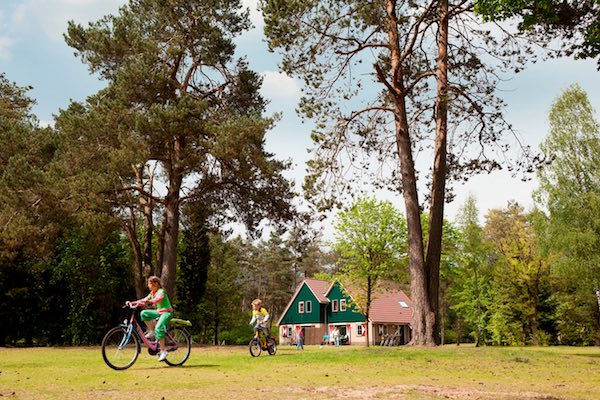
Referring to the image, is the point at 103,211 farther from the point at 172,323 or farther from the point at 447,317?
the point at 447,317

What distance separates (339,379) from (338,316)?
47.0 meters

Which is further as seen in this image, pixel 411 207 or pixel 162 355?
pixel 411 207

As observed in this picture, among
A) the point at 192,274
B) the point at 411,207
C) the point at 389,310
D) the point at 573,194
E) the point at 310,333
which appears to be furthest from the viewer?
the point at 310,333

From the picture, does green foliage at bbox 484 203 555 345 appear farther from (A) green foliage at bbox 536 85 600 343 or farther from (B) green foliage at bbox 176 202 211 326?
(B) green foliage at bbox 176 202 211 326

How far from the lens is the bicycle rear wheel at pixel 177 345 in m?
10.2

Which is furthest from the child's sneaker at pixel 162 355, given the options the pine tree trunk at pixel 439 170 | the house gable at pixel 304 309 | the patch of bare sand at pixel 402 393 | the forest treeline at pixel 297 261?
the house gable at pixel 304 309

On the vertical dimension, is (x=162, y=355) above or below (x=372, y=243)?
below

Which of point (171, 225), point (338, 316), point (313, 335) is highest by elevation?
point (171, 225)

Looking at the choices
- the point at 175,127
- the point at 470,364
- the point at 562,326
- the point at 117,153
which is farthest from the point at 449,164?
the point at 562,326

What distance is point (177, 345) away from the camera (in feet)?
33.9

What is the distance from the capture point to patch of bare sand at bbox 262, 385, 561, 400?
6293mm

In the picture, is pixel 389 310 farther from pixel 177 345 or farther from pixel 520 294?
pixel 177 345

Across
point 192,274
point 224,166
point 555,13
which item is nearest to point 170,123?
point 224,166

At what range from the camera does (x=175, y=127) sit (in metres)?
22.0
